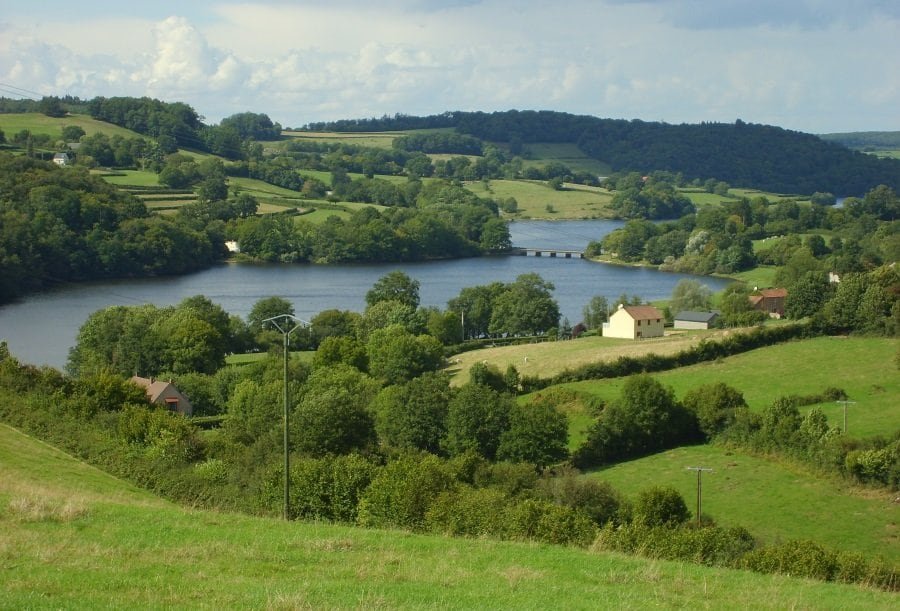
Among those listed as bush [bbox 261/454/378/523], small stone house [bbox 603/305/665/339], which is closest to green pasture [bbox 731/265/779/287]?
small stone house [bbox 603/305/665/339]

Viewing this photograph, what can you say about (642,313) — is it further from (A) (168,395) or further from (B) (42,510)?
(B) (42,510)

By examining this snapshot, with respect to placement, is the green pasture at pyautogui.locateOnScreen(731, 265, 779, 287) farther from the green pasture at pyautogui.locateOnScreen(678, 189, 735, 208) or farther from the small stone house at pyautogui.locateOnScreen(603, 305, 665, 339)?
the green pasture at pyautogui.locateOnScreen(678, 189, 735, 208)

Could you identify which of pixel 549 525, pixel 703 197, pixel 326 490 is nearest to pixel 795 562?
pixel 549 525

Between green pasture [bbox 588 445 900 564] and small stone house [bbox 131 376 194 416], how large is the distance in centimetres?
1340

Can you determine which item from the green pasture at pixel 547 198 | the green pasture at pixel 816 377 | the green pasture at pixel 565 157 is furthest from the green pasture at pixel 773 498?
the green pasture at pixel 565 157

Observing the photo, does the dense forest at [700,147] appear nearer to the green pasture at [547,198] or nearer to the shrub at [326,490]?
the green pasture at [547,198]

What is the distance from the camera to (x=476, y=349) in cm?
4562

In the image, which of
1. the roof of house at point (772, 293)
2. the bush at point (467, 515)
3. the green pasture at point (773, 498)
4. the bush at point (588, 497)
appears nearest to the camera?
the bush at point (467, 515)

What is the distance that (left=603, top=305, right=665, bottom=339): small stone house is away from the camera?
4238 centimetres

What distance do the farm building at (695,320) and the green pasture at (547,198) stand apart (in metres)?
70.8

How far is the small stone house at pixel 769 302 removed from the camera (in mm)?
50278

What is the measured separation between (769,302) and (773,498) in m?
30.6

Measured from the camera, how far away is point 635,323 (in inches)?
1665

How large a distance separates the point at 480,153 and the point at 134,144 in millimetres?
68230
